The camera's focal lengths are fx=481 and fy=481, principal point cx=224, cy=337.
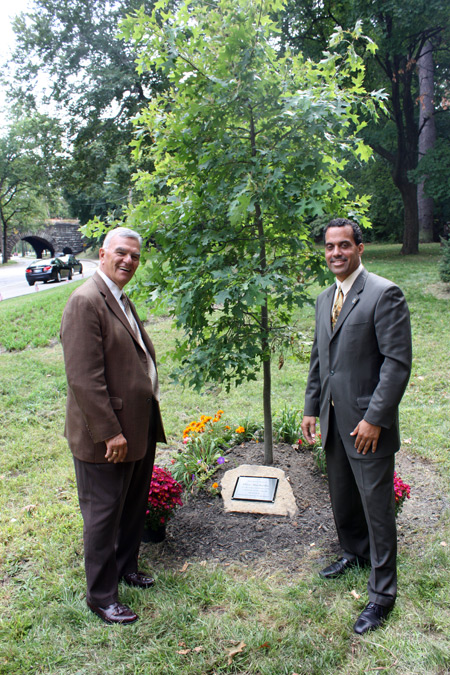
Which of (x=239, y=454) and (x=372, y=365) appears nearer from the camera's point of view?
(x=372, y=365)

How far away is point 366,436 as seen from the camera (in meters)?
2.61

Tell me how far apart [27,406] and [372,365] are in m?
5.38

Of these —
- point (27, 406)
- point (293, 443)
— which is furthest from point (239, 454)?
point (27, 406)

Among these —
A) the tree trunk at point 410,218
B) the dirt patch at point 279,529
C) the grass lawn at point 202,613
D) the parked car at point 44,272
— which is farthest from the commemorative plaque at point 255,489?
the parked car at point 44,272

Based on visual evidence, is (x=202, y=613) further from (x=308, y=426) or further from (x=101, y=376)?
(x=101, y=376)

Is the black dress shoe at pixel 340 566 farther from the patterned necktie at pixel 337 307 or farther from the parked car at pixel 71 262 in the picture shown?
the parked car at pixel 71 262

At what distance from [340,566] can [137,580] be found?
1.32 m

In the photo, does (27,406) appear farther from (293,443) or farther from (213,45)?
(213,45)

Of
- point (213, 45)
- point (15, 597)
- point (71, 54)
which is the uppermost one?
point (71, 54)

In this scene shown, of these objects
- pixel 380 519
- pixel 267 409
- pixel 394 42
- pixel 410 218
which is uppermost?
pixel 394 42

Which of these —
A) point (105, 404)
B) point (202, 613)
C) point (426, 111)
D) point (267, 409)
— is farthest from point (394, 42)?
point (202, 613)

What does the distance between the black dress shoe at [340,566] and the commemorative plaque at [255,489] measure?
2.80 feet

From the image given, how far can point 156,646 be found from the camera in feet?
8.39

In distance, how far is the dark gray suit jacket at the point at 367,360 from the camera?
2535mm
